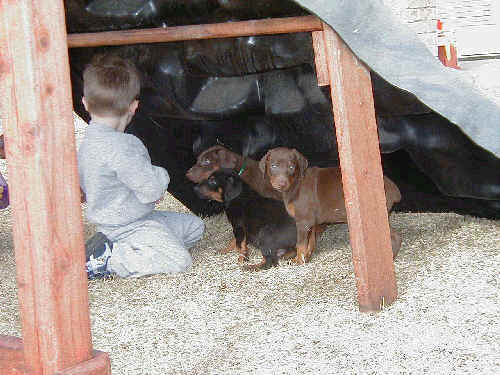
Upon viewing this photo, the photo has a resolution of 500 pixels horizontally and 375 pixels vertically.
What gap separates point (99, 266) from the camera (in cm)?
386

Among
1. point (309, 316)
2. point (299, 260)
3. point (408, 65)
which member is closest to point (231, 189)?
point (299, 260)

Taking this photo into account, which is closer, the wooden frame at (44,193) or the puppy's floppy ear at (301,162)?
the wooden frame at (44,193)

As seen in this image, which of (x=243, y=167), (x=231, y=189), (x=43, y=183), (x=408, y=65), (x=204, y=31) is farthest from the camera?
(x=243, y=167)

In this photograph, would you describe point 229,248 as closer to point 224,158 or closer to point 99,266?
point 224,158

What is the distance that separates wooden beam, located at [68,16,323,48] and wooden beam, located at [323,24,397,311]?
0.11 metres

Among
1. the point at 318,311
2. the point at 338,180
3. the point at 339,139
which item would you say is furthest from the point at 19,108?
the point at 338,180

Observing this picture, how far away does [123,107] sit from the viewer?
3.75 meters

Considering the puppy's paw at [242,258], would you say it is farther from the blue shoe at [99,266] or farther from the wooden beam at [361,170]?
the wooden beam at [361,170]

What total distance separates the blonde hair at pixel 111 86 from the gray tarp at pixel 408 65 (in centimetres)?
147

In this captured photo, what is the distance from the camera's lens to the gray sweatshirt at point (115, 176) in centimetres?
369

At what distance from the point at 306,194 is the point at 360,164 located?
1.09m

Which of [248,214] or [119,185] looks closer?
[119,185]

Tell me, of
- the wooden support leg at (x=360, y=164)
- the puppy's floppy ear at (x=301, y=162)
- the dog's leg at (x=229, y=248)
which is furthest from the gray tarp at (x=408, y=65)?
the dog's leg at (x=229, y=248)

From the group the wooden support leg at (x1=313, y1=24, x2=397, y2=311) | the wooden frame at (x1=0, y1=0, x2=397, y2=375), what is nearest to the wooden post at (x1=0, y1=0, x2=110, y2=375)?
the wooden frame at (x1=0, y1=0, x2=397, y2=375)
